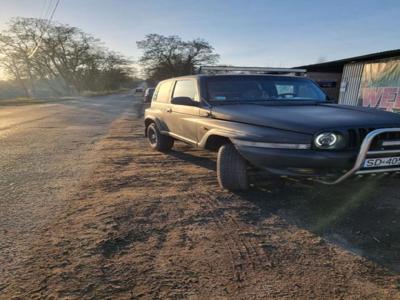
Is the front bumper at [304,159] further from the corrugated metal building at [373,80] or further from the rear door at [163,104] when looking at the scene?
the corrugated metal building at [373,80]

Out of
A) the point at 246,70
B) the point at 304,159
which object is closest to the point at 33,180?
the point at 246,70

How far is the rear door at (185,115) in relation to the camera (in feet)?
16.9

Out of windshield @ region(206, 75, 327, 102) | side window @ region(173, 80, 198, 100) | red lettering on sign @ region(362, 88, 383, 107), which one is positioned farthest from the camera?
red lettering on sign @ region(362, 88, 383, 107)

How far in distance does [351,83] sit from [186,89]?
Answer: 11232 mm

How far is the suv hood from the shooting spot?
3.40 meters

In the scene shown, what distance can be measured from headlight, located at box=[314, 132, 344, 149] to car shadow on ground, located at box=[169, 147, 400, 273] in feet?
1.53

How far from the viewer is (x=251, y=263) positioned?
2.62 metres

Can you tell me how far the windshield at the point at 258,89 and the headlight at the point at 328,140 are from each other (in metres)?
1.68

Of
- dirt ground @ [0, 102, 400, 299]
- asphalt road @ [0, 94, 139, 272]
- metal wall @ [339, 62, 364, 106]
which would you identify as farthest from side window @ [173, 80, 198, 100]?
metal wall @ [339, 62, 364, 106]

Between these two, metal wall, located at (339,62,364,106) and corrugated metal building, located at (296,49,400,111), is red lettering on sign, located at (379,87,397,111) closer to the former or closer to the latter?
corrugated metal building, located at (296,49,400,111)

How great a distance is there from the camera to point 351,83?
14414 mm

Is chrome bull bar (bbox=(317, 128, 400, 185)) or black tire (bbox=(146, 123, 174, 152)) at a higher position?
chrome bull bar (bbox=(317, 128, 400, 185))

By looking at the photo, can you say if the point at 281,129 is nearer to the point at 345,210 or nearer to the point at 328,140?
the point at 328,140

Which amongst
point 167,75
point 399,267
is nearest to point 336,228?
point 399,267
